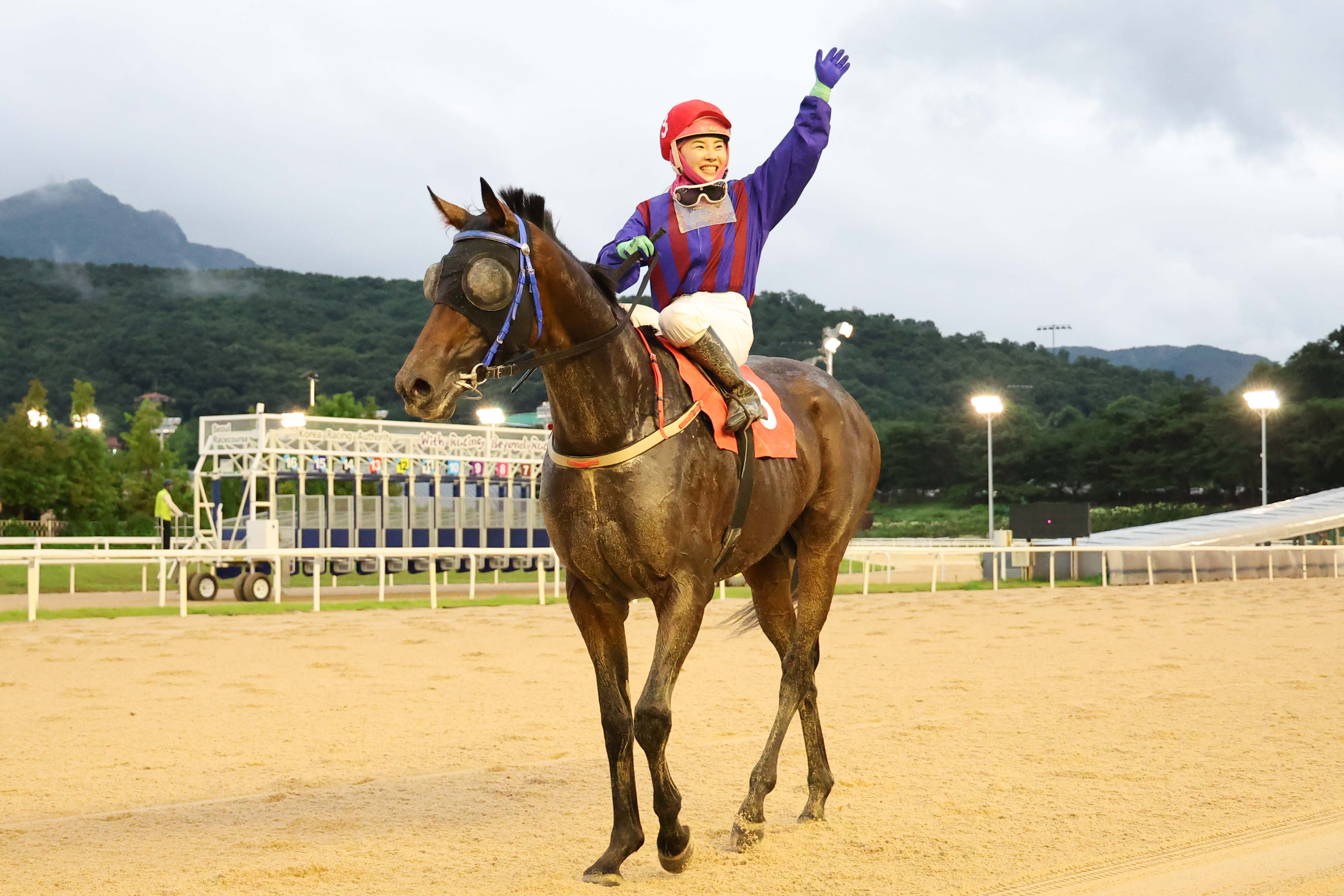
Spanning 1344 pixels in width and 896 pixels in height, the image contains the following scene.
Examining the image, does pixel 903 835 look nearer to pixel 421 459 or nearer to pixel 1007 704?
pixel 1007 704

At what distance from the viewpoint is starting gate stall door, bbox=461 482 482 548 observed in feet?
73.8

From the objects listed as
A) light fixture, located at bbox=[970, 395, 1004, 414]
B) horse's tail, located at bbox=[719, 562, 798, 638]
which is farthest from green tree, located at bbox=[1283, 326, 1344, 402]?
horse's tail, located at bbox=[719, 562, 798, 638]

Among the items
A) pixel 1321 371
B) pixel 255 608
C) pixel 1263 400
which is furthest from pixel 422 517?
pixel 1321 371

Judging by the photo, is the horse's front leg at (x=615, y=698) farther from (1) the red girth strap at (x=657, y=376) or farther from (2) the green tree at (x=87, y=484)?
(2) the green tree at (x=87, y=484)

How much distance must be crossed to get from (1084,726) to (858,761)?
1.56m

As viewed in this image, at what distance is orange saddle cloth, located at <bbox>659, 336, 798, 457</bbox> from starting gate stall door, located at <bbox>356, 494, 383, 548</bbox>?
57.1ft

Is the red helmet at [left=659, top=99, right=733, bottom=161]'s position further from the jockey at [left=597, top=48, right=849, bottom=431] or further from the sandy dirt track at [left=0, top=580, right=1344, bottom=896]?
the sandy dirt track at [left=0, top=580, right=1344, bottom=896]

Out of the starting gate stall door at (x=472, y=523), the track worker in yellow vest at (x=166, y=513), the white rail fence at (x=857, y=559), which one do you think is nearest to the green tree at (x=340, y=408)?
the white rail fence at (x=857, y=559)

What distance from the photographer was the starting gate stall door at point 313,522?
20.2 metres

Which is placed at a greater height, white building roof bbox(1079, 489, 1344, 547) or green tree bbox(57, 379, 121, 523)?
green tree bbox(57, 379, 121, 523)

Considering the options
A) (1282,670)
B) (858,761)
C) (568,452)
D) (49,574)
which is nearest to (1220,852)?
(858,761)

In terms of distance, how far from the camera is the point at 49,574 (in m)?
19.1

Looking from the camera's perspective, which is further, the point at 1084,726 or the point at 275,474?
the point at 275,474

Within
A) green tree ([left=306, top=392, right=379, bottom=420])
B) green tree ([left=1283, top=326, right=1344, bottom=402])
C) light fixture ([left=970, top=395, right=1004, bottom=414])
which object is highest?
green tree ([left=1283, top=326, right=1344, bottom=402])
